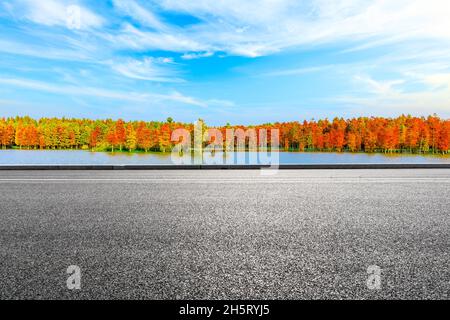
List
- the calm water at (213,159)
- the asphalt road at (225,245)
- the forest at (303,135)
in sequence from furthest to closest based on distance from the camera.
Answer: the forest at (303,135) → the calm water at (213,159) → the asphalt road at (225,245)

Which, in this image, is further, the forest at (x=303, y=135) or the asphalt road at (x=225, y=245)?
the forest at (x=303, y=135)

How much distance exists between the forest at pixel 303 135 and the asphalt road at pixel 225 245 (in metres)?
82.8

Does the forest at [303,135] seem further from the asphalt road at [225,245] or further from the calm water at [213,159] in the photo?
the asphalt road at [225,245]

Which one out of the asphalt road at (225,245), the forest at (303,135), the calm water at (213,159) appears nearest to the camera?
the asphalt road at (225,245)

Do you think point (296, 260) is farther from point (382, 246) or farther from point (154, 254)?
point (154, 254)

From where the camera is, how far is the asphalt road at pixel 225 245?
324 cm

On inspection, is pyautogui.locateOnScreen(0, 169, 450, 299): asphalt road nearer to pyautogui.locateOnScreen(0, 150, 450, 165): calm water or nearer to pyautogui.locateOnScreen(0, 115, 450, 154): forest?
pyautogui.locateOnScreen(0, 150, 450, 165): calm water

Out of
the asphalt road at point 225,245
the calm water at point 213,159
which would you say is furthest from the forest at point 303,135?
the asphalt road at point 225,245

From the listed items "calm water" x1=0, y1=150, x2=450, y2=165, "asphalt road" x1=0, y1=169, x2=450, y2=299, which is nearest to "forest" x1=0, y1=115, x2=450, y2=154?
"calm water" x1=0, y1=150, x2=450, y2=165

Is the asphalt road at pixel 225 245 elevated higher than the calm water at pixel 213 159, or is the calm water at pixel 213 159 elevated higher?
the asphalt road at pixel 225 245

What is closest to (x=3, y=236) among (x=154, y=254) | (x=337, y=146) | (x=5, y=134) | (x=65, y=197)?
(x=154, y=254)

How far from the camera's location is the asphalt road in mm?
3242

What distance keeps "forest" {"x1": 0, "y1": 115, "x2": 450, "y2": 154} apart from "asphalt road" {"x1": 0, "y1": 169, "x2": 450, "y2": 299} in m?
82.8

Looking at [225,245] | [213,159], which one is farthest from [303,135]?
[225,245]
